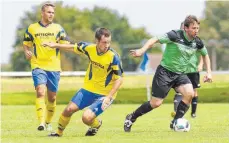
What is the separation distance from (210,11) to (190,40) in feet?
353

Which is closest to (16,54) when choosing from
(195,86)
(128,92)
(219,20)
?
(219,20)

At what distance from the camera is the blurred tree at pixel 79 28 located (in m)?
107

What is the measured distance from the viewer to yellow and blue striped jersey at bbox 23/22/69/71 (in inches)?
584

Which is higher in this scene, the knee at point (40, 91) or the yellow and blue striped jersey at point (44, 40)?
the yellow and blue striped jersey at point (44, 40)

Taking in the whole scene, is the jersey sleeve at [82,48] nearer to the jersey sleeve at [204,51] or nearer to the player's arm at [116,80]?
the player's arm at [116,80]

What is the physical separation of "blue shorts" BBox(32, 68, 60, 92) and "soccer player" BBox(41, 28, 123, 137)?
2.09 m

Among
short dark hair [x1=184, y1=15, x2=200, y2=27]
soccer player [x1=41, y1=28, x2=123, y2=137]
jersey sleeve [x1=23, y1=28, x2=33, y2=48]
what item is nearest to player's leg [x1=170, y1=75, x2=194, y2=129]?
A: short dark hair [x1=184, y1=15, x2=200, y2=27]

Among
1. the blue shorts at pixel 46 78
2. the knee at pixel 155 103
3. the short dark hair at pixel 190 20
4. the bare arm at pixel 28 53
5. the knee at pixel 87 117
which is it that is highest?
the short dark hair at pixel 190 20

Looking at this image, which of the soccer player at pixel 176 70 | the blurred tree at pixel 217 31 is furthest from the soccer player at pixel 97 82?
the blurred tree at pixel 217 31

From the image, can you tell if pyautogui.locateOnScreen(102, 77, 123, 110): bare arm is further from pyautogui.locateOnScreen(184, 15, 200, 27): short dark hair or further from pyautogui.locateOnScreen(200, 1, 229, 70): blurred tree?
pyautogui.locateOnScreen(200, 1, 229, 70): blurred tree

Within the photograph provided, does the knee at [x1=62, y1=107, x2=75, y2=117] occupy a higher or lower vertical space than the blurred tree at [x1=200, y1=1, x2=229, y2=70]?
higher

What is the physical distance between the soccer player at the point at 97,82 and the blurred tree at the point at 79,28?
8357cm

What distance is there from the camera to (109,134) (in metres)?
13.1

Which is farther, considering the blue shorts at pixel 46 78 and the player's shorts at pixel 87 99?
the blue shorts at pixel 46 78
